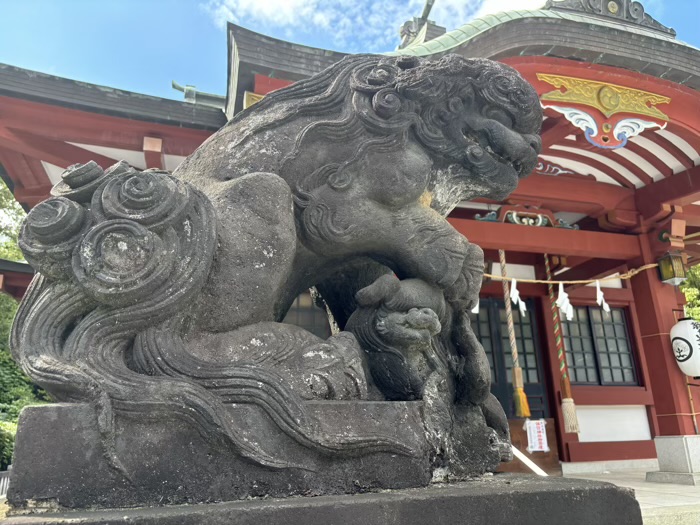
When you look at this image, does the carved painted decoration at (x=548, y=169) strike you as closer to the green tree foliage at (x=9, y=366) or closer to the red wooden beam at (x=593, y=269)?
the red wooden beam at (x=593, y=269)

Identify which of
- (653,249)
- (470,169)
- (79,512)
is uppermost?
(653,249)

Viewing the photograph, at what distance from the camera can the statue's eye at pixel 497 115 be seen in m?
1.70

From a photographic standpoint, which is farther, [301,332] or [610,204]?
[610,204]

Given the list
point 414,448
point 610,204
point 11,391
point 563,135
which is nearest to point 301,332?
point 414,448

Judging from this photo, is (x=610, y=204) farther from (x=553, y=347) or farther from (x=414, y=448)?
(x=414, y=448)

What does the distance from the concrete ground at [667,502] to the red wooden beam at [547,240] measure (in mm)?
2575

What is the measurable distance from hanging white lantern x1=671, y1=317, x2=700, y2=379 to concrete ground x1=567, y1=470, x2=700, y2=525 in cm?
131

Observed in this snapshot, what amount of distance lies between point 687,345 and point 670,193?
5.82 feet

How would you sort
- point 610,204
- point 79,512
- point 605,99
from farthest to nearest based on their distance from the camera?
point 610,204 < point 605,99 < point 79,512

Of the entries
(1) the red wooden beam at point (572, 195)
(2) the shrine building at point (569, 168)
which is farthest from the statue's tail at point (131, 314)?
(1) the red wooden beam at point (572, 195)

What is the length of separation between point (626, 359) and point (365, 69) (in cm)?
801

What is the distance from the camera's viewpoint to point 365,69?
5.43 ft

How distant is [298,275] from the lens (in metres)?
1.55

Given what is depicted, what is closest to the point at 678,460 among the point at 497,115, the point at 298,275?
the point at 497,115
